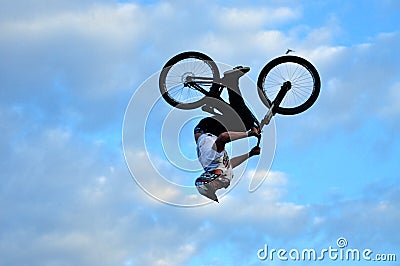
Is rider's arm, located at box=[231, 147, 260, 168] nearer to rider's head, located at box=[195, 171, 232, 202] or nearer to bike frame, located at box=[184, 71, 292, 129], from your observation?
rider's head, located at box=[195, 171, 232, 202]

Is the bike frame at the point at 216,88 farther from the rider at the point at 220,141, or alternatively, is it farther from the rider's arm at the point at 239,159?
the rider's arm at the point at 239,159

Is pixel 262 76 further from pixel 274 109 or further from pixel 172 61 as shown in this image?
pixel 172 61

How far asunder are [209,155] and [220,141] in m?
0.59

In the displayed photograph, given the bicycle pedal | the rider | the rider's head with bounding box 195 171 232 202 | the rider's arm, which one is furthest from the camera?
the rider's arm

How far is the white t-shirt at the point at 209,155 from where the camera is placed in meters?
22.3

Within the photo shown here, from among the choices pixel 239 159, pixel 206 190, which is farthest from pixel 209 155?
pixel 239 159

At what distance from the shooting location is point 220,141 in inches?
870

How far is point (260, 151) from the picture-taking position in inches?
886

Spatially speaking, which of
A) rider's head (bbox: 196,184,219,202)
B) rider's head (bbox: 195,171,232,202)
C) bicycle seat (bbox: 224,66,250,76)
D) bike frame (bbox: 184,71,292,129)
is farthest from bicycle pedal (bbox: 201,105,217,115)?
rider's head (bbox: 196,184,219,202)

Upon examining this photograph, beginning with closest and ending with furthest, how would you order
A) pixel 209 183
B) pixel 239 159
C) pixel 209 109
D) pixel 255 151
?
pixel 209 183 < pixel 209 109 < pixel 255 151 < pixel 239 159

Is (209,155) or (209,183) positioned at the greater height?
(209,155)

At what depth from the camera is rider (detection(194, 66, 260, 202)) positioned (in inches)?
873

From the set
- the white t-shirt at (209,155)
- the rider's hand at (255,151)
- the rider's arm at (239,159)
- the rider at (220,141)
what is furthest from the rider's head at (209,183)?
the rider's hand at (255,151)

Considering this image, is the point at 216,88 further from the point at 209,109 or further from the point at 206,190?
the point at 206,190
